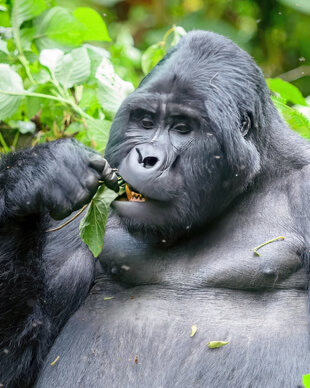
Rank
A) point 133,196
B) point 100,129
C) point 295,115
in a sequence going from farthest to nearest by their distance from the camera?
point 100,129 → point 295,115 → point 133,196

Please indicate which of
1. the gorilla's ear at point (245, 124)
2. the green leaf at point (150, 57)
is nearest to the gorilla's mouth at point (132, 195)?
the gorilla's ear at point (245, 124)

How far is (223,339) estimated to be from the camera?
2830 mm

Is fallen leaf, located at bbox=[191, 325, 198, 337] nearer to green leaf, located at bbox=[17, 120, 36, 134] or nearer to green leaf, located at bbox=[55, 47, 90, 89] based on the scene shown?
green leaf, located at bbox=[55, 47, 90, 89]

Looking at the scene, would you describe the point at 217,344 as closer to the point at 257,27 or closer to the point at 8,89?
the point at 8,89

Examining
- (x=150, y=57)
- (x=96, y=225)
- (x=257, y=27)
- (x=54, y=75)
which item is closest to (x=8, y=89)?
(x=54, y=75)

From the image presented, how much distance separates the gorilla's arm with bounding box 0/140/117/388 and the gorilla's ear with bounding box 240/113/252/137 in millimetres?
662

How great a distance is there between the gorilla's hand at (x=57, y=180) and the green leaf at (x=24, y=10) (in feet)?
5.97

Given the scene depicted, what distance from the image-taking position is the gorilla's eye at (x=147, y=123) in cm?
298

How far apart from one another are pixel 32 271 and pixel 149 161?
0.86m

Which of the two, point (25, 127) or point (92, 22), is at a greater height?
point (92, 22)

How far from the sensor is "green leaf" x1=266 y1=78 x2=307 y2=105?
178 inches

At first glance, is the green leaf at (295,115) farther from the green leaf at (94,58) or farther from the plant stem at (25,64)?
the plant stem at (25,64)

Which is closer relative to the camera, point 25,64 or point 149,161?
point 149,161

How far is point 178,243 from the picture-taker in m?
3.07
